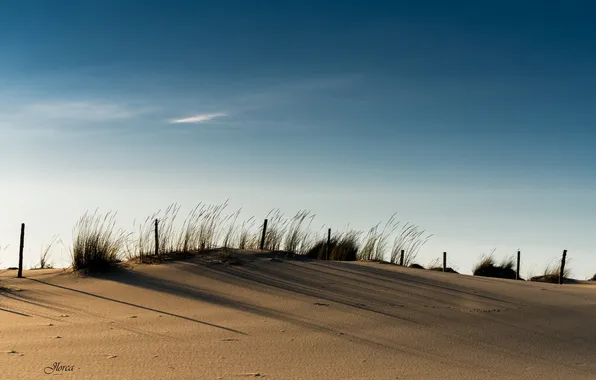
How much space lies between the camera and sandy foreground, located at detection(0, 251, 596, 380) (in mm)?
5047

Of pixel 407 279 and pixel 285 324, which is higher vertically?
pixel 407 279

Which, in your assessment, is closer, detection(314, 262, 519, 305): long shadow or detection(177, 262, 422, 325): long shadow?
detection(177, 262, 422, 325): long shadow

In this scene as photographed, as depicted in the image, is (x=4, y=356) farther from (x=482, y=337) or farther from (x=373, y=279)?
(x=373, y=279)

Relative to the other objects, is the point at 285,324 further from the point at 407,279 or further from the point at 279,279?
the point at 407,279

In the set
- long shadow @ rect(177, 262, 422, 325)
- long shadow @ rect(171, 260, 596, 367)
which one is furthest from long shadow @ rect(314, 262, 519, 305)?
long shadow @ rect(177, 262, 422, 325)

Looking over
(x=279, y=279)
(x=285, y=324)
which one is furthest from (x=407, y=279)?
(x=285, y=324)

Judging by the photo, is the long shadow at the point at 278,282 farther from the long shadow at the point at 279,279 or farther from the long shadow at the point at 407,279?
the long shadow at the point at 407,279

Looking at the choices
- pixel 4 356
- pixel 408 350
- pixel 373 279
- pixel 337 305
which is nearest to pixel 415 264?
pixel 373 279

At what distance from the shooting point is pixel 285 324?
6.59 metres

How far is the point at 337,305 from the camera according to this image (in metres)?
7.68

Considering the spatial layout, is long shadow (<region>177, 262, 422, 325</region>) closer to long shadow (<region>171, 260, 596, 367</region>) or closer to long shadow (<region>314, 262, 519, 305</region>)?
long shadow (<region>171, 260, 596, 367</region>)

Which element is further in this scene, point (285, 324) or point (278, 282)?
point (278, 282)

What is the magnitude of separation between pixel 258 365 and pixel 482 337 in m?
2.88

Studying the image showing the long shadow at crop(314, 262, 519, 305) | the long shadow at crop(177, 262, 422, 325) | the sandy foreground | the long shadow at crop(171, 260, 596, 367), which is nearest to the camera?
the sandy foreground
